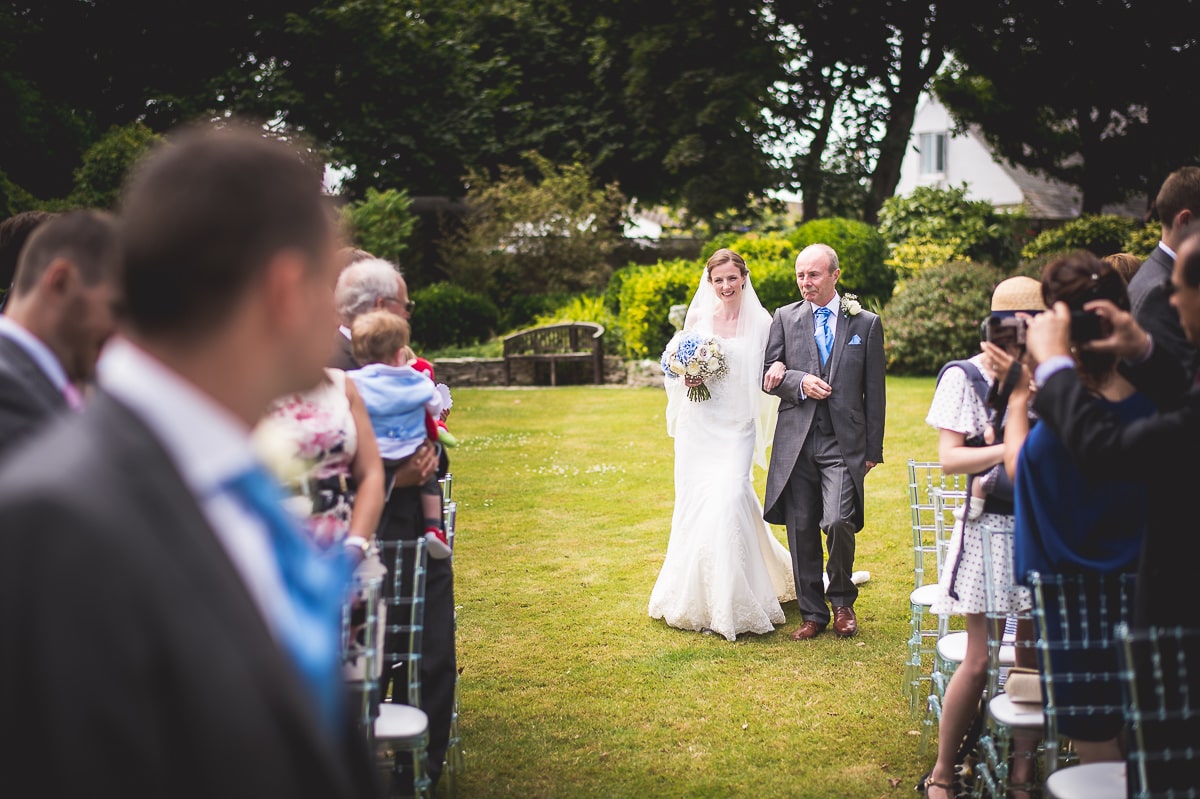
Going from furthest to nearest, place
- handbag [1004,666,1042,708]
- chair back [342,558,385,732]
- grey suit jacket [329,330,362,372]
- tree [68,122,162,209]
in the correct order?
tree [68,122,162,209] < grey suit jacket [329,330,362,372] < handbag [1004,666,1042,708] < chair back [342,558,385,732]

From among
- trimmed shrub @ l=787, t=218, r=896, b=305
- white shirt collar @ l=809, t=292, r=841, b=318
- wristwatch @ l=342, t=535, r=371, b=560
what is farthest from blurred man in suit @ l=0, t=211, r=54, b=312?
trimmed shrub @ l=787, t=218, r=896, b=305

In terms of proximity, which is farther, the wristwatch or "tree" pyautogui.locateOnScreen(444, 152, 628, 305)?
"tree" pyautogui.locateOnScreen(444, 152, 628, 305)

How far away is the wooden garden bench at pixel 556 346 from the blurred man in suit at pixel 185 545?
19.2 m

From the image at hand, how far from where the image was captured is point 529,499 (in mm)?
11102

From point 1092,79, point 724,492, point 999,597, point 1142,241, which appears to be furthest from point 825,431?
point 1092,79

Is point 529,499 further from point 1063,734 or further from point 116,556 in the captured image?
point 116,556

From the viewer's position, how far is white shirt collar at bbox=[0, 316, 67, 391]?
2824 millimetres

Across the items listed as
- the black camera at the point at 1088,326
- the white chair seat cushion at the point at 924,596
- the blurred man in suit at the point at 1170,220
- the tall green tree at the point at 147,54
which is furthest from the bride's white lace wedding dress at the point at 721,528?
the tall green tree at the point at 147,54

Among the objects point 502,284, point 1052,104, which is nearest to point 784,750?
point 502,284

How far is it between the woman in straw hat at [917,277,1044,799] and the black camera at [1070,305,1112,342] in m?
0.85

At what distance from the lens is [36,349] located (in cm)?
284

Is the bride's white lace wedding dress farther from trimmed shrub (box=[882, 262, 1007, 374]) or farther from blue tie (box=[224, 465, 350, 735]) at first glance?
trimmed shrub (box=[882, 262, 1007, 374])

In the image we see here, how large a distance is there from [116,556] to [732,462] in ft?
20.5

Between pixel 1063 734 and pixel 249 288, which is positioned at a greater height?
pixel 249 288
